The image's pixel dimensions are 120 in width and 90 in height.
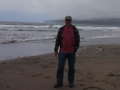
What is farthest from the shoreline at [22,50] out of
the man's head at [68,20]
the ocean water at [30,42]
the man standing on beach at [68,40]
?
the man's head at [68,20]

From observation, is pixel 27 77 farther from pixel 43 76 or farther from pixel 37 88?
pixel 37 88

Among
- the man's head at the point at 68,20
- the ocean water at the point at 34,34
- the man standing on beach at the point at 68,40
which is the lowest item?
the ocean water at the point at 34,34

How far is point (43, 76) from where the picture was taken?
21.3ft

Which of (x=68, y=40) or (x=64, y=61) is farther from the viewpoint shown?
(x=64, y=61)

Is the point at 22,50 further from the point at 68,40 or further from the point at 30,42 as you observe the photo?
the point at 68,40

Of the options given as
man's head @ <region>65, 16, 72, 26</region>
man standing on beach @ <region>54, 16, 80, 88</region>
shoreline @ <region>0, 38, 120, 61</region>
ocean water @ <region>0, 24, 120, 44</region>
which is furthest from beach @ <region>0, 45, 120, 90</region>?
ocean water @ <region>0, 24, 120, 44</region>

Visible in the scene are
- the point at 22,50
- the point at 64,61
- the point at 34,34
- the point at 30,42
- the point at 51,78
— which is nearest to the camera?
the point at 64,61

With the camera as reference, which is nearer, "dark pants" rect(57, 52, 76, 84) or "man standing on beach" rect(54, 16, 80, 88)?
"man standing on beach" rect(54, 16, 80, 88)

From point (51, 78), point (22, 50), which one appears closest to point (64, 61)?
point (51, 78)

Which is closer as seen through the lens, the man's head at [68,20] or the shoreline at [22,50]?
the man's head at [68,20]

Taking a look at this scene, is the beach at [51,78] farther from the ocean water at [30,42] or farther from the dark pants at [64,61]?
the ocean water at [30,42]

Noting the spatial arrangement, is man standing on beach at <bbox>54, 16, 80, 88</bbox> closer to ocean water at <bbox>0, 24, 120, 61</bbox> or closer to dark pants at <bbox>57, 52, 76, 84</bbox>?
dark pants at <bbox>57, 52, 76, 84</bbox>

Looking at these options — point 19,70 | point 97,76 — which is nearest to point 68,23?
point 97,76

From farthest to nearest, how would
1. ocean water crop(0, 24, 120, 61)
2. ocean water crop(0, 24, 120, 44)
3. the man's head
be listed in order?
ocean water crop(0, 24, 120, 44) < ocean water crop(0, 24, 120, 61) < the man's head
